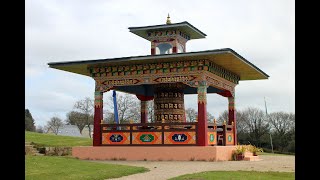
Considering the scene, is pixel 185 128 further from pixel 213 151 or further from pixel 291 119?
pixel 291 119

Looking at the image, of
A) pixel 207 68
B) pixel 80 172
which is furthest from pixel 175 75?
pixel 80 172

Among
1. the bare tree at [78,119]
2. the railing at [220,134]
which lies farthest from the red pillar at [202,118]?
the bare tree at [78,119]

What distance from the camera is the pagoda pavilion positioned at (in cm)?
1881

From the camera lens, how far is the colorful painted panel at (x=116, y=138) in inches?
Result: 794

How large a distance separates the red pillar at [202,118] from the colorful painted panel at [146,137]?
1.98 m

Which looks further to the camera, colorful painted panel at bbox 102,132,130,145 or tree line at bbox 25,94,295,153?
tree line at bbox 25,94,295,153

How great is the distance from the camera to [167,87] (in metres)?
22.2

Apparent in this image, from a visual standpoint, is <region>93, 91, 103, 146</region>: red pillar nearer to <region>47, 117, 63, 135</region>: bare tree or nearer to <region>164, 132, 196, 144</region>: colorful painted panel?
<region>164, 132, 196, 144</region>: colorful painted panel

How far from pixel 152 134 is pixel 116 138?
1.95 m

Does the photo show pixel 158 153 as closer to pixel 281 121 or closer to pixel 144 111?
pixel 144 111

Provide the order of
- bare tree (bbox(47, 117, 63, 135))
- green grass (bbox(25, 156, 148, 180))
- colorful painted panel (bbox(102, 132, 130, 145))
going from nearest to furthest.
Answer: green grass (bbox(25, 156, 148, 180)), colorful painted panel (bbox(102, 132, 130, 145)), bare tree (bbox(47, 117, 63, 135))

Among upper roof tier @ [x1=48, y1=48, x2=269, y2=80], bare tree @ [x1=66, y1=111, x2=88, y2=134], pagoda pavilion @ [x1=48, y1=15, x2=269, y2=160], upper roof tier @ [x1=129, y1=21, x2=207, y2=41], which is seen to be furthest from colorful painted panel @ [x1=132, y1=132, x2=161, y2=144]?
bare tree @ [x1=66, y1=111, x2=88, y2=134]

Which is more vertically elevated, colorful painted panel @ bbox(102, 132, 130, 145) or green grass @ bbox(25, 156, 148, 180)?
colorful painted panel @ bbox(102, 132, 130, 145)
